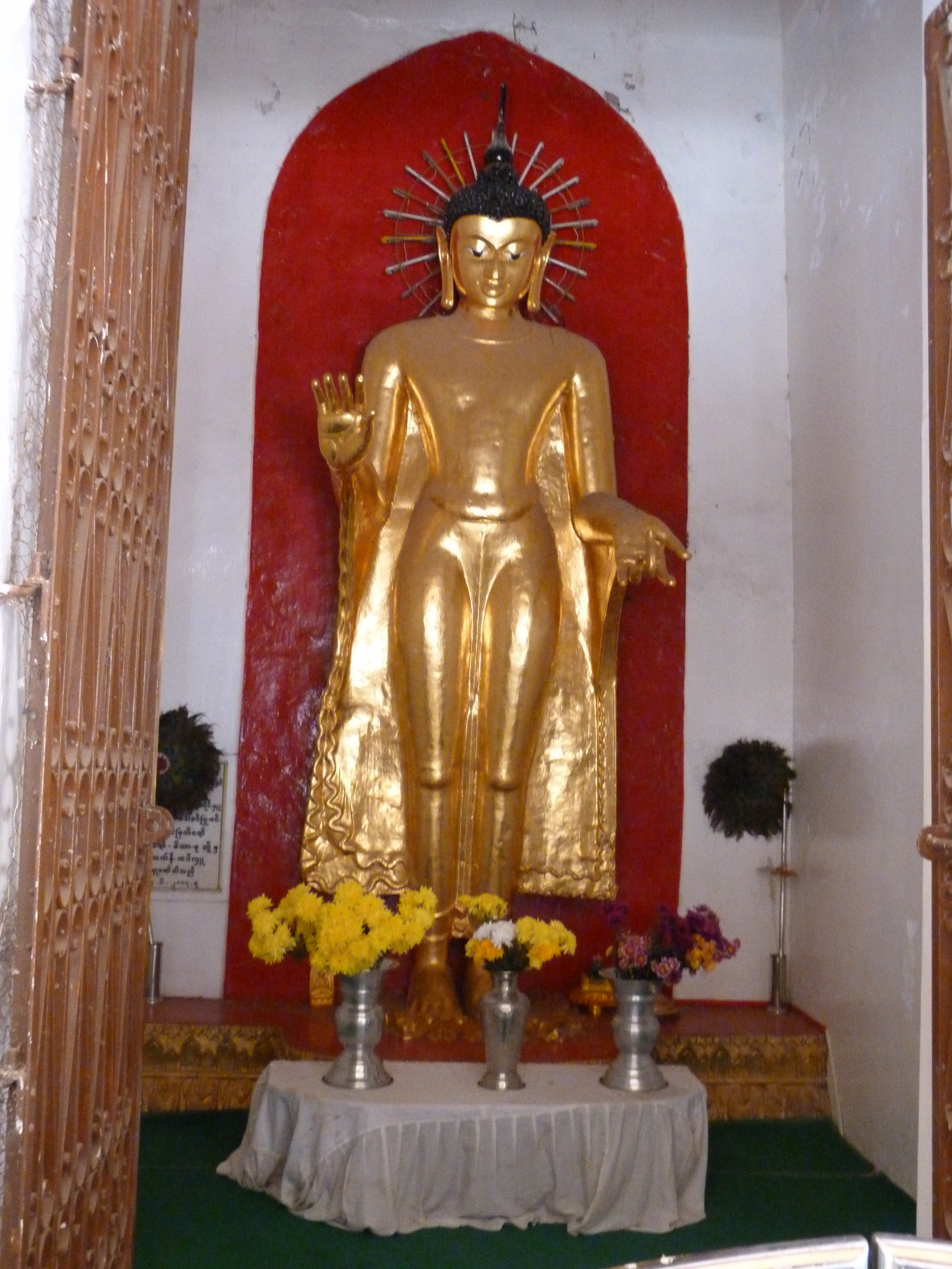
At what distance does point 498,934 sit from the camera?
11.9ft

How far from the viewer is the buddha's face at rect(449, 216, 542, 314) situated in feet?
15.4

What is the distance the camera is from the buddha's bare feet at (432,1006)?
4.05 m

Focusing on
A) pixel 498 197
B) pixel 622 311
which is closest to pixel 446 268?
pixel 498 197

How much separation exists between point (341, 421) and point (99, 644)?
184 cm

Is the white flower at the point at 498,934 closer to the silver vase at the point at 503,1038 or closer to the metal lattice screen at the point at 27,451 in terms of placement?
the silver vase at the point at 503,1038

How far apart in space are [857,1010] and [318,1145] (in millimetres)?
1724

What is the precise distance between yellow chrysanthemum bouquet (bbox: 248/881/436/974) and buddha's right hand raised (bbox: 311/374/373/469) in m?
1.35

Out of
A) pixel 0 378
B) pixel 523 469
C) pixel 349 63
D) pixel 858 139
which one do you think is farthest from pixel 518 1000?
pixel 349 63

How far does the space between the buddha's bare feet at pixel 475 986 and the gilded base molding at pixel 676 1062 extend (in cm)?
25

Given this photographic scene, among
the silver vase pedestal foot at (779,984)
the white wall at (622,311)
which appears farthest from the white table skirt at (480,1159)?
the white wall at (622,311)

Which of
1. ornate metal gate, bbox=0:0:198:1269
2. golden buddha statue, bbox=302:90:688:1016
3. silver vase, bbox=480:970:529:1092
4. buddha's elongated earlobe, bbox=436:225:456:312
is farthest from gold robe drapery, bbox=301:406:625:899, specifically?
ornate metal gate, bbox=0:0:198:1269

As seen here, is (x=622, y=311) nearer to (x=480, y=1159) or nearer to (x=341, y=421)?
(x=341, y=421)

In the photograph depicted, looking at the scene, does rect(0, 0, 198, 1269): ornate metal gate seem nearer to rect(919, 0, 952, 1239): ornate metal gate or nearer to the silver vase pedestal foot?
rect(919, 0, 952, 1239): ornate metal gate

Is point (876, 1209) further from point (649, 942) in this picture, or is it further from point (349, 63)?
point (349, 63)
